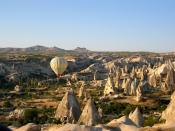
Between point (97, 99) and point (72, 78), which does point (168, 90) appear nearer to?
point (97, 99)

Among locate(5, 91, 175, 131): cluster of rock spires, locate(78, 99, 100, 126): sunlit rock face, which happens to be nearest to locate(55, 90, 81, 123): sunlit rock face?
locate(5, 91, 175, 131): cluster of rock spires

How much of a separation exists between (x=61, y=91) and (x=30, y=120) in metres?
24.2

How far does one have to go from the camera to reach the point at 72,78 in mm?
74062

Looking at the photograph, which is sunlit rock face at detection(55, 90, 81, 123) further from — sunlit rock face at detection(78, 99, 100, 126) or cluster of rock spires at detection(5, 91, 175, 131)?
sunlit rock face at detection(78, 99, 100, 126)

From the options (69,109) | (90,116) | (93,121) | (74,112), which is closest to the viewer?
(93,121)

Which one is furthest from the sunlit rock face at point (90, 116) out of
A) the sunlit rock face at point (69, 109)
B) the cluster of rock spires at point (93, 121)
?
the sunlit rock face at point (69, 109)

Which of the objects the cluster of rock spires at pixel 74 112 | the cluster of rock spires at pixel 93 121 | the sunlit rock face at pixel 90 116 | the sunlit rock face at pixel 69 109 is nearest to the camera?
the cluster of rock spires at pixel 93 121

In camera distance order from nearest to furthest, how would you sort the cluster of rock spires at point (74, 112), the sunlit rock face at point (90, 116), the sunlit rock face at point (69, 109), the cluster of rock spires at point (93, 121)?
1. the cluster of rock spires at point (93, 121)
2. the sunlit rock face at point (90, 116)
3. the cluster of rock spires at point (74, 112)
4. the sunlit rock face at point (69, 109)

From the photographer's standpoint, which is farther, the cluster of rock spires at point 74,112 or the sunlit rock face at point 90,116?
the cluster of rock spires at point 74,112

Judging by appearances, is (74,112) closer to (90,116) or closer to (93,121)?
(90,116)

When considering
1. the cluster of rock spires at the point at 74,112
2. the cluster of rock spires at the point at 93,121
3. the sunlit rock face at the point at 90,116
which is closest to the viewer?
the cluster of rock spires at the point at 93,121

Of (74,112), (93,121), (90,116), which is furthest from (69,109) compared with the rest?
(93,121)

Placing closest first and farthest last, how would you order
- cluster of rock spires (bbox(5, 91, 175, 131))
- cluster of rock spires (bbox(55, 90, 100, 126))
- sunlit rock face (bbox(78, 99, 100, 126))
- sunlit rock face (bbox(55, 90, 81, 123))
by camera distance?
cluster of rock spires (bbox(5, 91, 175, 131))
sunlit rock face (bbox(78, 99, 100, 126))
cluster of rock spires (bbox(55, 90, 100, 126))
sunlit rock face (bbox(55, 90, 81, 123))

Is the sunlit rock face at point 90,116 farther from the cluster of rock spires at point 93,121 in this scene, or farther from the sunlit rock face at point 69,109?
the sunlit rock face at point 69,109
